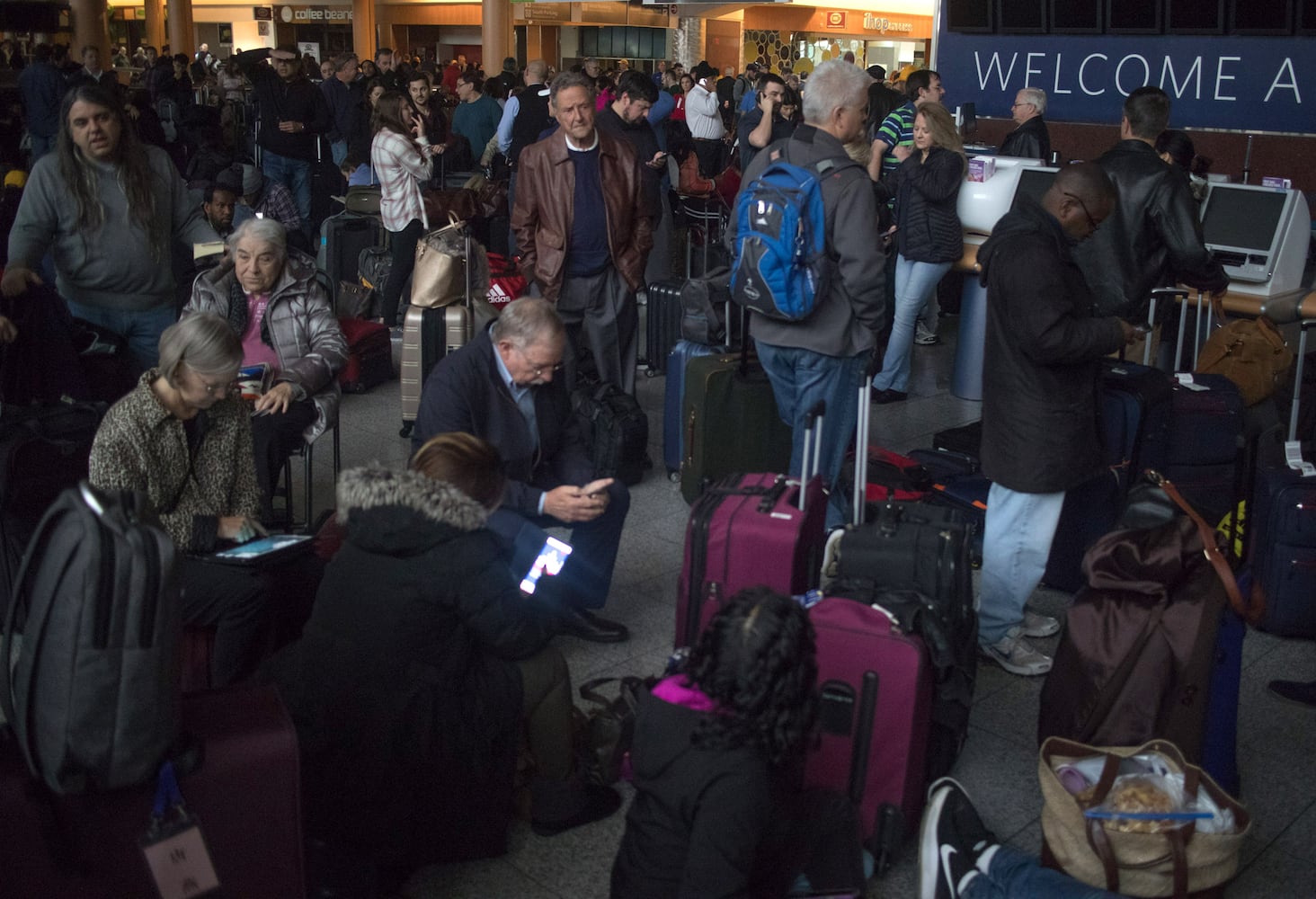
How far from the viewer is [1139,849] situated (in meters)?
2.58

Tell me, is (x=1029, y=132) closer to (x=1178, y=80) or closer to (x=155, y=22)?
(x=1178, y=80)

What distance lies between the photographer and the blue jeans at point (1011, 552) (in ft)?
12.6

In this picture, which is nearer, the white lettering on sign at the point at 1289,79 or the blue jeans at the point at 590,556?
the blue jeans at the point at 590,556

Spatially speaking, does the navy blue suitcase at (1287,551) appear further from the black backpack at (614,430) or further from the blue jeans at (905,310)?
the blue jeans at (905,310)

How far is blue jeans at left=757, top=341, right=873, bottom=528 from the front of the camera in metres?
4.39

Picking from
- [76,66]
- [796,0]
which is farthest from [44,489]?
[796,0]

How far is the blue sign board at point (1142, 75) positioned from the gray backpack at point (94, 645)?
9240 millimetres

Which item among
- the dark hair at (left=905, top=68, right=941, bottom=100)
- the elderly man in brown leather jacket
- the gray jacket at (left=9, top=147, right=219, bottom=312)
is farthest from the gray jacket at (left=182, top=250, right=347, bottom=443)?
the dark hair at (left=905, top=68, right=941, bottom=100)

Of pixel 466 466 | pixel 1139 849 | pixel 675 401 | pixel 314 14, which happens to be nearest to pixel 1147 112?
pixel 675 401

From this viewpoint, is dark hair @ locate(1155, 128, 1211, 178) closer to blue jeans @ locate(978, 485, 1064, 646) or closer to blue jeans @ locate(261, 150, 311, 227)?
blue jeans @ locate(978, 485, 1064, 646)

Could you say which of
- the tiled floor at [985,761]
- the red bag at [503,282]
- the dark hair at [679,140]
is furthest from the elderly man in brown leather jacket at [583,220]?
the dark hair at [679,140]

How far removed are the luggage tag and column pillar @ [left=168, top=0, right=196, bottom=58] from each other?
31.8 meters

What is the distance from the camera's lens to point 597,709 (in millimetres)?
3297

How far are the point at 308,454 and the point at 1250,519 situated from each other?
3.44 meters
